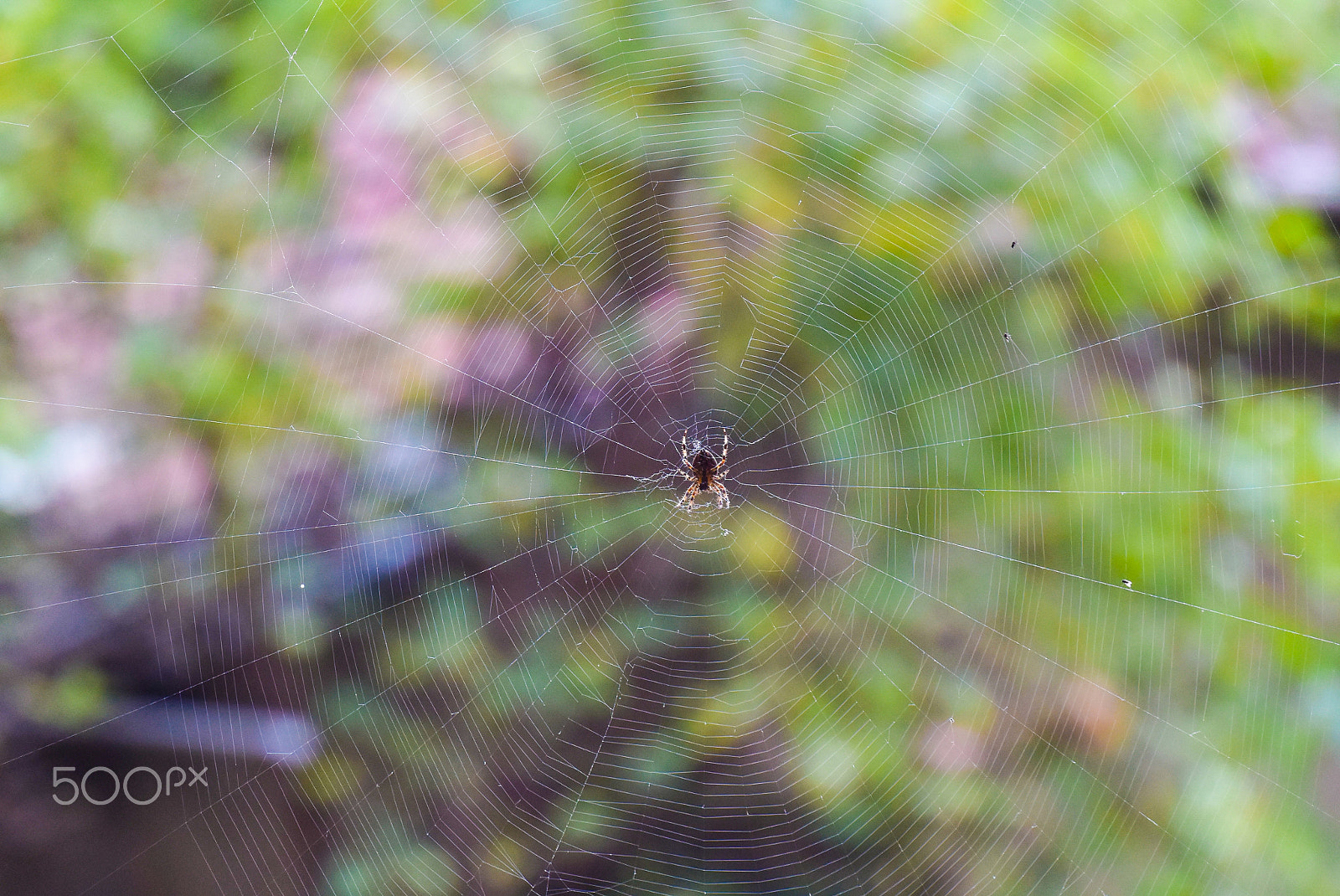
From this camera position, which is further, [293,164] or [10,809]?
[10,809]

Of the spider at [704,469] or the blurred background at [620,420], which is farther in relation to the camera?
the spider at [704,469]

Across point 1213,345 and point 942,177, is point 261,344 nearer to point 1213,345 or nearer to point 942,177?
point 942,177

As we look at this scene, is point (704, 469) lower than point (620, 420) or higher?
lower

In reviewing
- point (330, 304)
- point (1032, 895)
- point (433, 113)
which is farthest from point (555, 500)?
point (1032, 895)

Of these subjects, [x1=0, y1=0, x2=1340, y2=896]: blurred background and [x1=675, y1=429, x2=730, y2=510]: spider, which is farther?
[x1=675, y1=429, x2=730, y2=510]: spider
